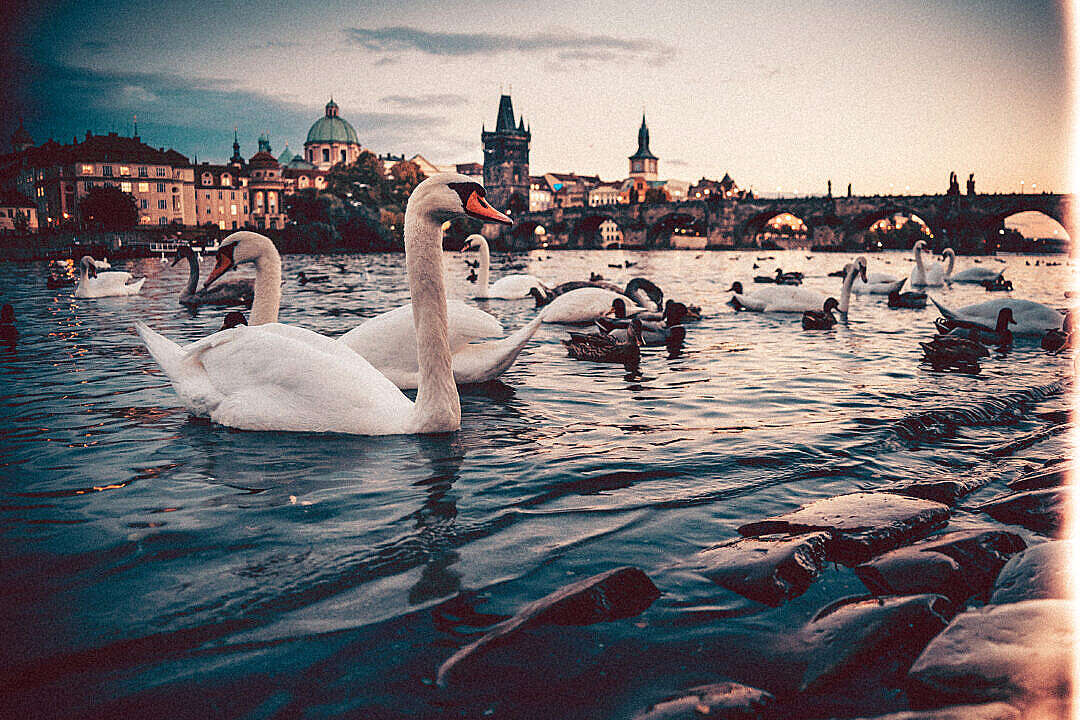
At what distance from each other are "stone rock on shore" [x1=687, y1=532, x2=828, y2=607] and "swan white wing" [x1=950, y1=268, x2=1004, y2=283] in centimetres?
2356

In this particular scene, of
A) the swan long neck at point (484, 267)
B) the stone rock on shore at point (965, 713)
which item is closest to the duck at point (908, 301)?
the swan long neck at point (484, 267)

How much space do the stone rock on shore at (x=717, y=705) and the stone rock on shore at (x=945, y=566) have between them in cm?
97

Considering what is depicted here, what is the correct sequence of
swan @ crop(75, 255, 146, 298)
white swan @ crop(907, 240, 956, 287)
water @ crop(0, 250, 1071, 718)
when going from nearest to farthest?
water @ crop(0, 250, 1071, 718)
swan @ crop(75, 255, 146, 298)
white swan @ crop(907, 240, 956, 287)

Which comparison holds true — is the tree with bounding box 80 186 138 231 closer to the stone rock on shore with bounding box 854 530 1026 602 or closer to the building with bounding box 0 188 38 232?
the building with bounding box 0 188 38 232

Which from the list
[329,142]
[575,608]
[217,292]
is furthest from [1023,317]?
[329,142]

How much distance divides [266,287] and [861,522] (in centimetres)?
498

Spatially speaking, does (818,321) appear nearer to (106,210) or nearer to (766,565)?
(766,565)

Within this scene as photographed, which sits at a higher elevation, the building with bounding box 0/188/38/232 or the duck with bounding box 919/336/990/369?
the building with bounding box 0/188/38/232

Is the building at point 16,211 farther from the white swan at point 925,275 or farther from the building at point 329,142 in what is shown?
the white swan at point 925,275

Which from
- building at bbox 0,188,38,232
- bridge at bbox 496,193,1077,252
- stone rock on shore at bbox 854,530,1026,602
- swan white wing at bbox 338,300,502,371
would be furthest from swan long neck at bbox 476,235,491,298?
building at bbox 0,188,38,232

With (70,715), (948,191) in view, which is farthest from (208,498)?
(948,191)

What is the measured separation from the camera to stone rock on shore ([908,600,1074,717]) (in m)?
1.97

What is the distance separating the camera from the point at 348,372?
176 inches

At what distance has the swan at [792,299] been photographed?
1364cm
